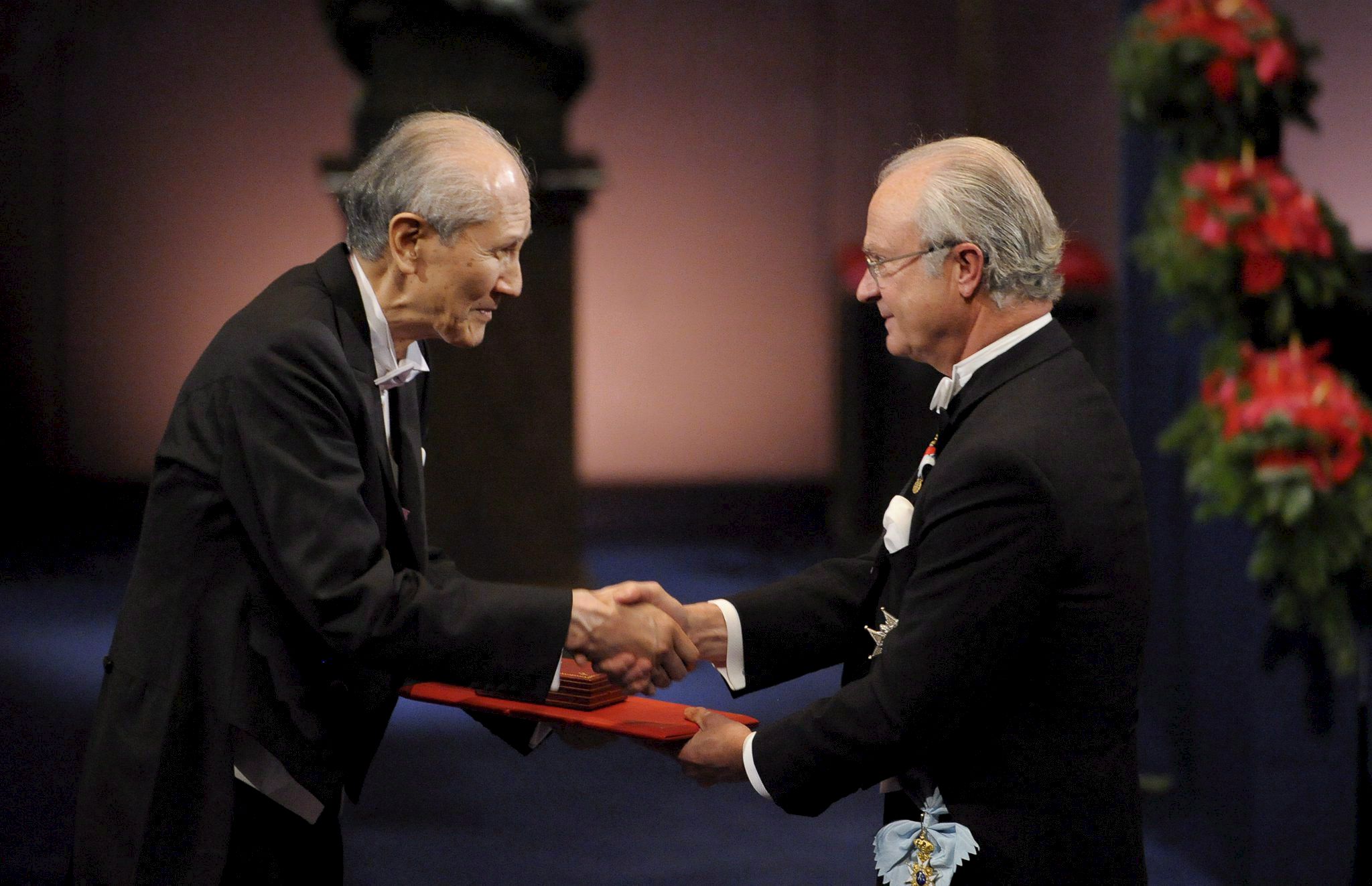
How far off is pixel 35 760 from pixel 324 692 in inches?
→ 103

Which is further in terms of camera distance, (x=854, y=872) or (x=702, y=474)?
(x=702, y=474)

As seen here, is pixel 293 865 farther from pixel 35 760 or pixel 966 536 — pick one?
pixel 35 760

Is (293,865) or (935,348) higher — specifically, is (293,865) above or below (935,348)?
below

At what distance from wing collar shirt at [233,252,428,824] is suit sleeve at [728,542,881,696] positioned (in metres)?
0.65

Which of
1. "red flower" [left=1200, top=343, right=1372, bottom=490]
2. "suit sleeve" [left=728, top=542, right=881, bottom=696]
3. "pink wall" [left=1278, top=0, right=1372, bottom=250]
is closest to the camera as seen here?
"suit sleeve" [left=728, top=542, right=881, bottom=696]

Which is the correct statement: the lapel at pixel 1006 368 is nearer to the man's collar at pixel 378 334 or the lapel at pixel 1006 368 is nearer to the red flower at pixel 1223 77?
the man's collar at pixel 378 334

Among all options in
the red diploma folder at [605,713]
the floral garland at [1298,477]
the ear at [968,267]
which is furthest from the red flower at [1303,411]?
the red diploma folder at [605,713]

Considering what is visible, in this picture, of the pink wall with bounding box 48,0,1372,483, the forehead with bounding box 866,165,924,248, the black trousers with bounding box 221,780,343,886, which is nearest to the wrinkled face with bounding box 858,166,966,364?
the forehead with bounding box 866,165,924,248

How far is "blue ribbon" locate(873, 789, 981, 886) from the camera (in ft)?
6.15

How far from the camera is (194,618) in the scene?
2.01 m

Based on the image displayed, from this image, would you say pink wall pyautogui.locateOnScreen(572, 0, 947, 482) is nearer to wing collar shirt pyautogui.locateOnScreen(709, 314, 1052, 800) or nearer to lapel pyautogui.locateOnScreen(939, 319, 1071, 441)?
wing collar shirt pyautogui.locateOnScreen(709, 314, 1052, 800)

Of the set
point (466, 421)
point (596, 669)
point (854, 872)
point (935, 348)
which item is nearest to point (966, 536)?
point (935, 348)

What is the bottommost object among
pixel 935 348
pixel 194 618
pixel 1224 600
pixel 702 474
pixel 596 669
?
pixel 702 474

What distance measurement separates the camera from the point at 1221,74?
3.50 metres
